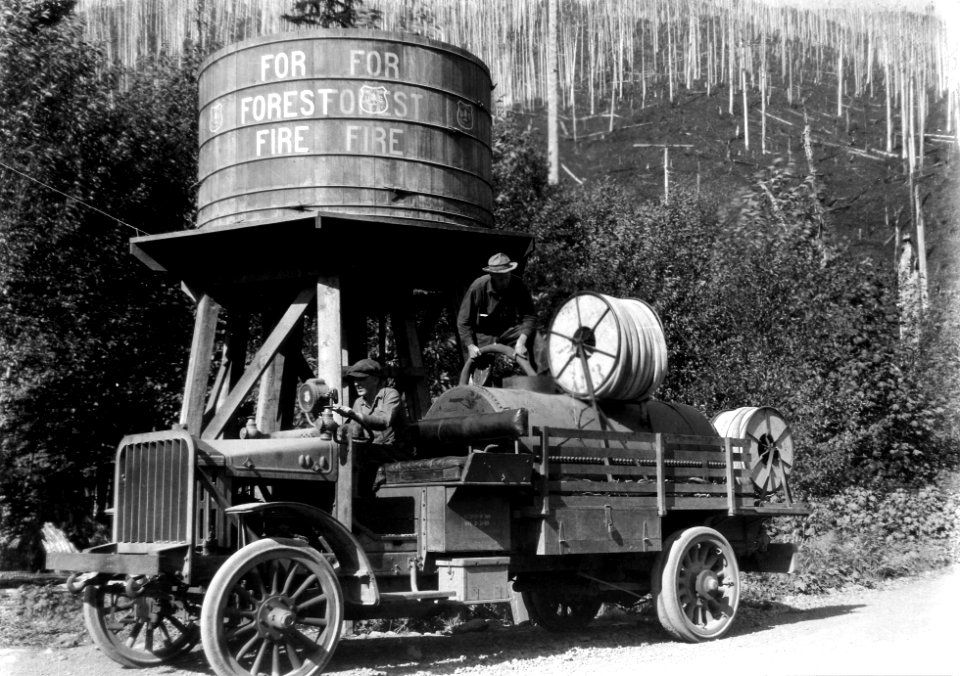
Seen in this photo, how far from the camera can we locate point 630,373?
1041 centimetres

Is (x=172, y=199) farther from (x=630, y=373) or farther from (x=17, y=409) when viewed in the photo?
(x=630, y=373)

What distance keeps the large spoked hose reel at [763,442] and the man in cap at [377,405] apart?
374cm

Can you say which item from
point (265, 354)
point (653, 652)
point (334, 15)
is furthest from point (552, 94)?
point (653, 652)

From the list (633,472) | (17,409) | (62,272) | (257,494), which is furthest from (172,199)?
(633,472)

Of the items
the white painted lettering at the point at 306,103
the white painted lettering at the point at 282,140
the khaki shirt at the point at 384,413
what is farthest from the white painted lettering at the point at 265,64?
the khaki shirt at the point at 384,413

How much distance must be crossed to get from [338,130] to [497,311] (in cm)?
246

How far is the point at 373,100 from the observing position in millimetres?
11727

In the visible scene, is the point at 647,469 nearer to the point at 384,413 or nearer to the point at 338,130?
the point at 384,413

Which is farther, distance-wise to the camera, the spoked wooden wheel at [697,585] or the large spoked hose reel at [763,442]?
the large spoked hose reel at [763,442]

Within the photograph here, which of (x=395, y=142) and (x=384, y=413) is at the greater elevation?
(x=395, y=142)

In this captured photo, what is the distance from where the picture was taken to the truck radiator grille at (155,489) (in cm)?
864

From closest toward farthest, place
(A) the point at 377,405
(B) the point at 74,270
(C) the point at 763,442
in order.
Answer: (A) the point at 377,405 < (C) the point at 763,442 < (B) the point at 74,270

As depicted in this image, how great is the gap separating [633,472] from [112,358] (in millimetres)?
7870

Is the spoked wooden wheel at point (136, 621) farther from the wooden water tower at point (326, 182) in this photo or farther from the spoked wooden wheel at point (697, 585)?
the spoked wooden wheel at point (697, 585)
